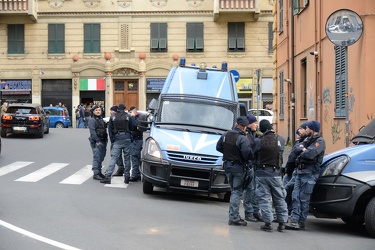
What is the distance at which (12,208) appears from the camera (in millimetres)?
11195

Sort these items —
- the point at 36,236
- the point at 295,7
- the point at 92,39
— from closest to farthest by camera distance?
the point at 36,236 → the point at 295,7 → the point at 92,39

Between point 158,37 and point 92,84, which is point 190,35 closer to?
point 158,37

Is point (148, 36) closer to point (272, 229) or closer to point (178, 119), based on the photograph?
point (178, 119)

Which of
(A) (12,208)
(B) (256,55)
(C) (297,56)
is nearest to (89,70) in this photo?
(B) (256,55)

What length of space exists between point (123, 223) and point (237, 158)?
2129 millimetres

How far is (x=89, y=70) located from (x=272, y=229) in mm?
33878

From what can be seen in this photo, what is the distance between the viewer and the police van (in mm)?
12742

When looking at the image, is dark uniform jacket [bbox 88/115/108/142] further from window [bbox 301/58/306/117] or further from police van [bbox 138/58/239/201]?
window [bbox 301/58/306/117]

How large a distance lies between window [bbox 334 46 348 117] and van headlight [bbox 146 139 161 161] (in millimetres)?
6663

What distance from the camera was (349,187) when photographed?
9570 mm

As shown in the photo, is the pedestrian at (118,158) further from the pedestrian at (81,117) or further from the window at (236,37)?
the window at (236,37)

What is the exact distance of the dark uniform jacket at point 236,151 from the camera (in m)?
10.5

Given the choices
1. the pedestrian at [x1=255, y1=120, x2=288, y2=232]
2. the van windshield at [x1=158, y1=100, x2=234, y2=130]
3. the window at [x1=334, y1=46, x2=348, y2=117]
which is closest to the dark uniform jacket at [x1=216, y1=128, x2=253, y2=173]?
the pedestrian at [x1=255, y1=120, x2=288, y2=232]

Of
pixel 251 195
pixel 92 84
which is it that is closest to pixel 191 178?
pixel 251 195
